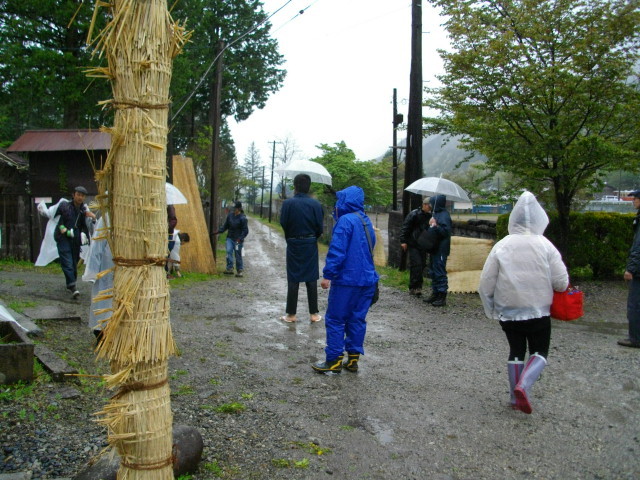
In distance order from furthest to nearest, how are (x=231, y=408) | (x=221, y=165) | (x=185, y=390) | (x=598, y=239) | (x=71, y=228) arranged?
(x=221, y=165)
(x=598, y=239)
(x=71, y=228)
(x=185, y=390)
(x=231, y=408)

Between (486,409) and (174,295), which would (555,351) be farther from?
(174,295)

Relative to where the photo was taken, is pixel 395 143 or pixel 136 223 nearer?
pixel 136 223

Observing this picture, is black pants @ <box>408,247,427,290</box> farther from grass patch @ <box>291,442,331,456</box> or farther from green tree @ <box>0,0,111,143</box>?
green tree @ <box>0,0,111,143</box>

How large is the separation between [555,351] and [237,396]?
4140 millimetres

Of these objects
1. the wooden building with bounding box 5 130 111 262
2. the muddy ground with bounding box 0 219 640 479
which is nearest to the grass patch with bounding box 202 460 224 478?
the muddy ground with bounding box 0 219 640 479

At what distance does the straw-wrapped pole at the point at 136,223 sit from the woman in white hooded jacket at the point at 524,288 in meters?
3.32

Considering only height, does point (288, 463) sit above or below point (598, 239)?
below

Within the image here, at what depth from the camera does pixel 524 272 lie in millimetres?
4730

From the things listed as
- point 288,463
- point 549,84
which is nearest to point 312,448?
point 288,463

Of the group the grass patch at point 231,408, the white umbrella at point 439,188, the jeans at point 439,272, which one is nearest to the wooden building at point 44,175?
the white umbrella at point 439,188

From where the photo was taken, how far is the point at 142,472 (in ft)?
7.68

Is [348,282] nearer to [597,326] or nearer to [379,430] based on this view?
[379,430]

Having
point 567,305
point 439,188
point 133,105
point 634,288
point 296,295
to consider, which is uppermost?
point 439,188

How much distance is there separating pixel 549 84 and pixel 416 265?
405cm
